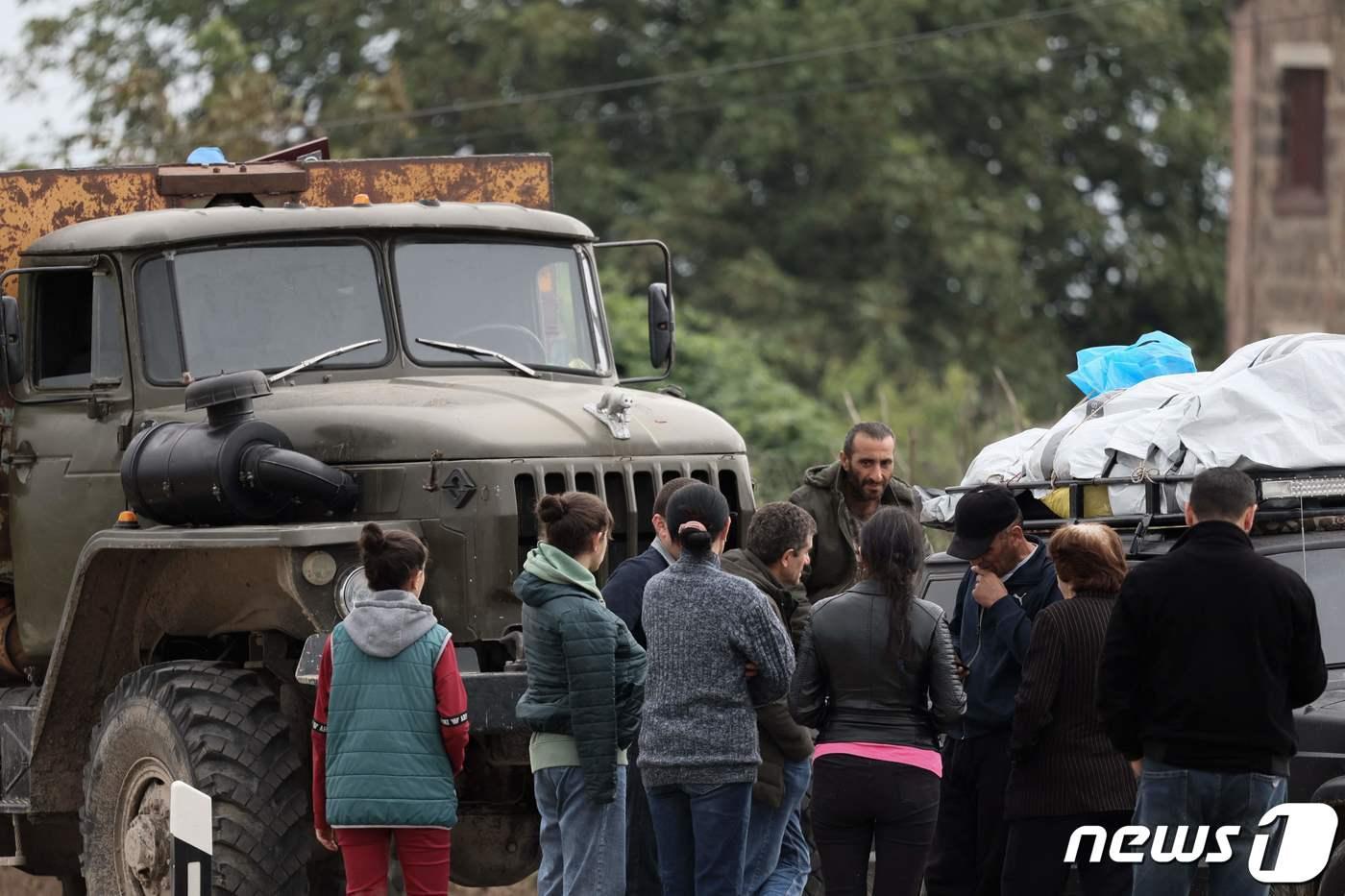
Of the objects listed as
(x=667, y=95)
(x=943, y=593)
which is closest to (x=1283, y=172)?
(x=667, y=95)

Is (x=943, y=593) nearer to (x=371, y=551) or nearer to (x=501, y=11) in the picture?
(x=371, y=551)

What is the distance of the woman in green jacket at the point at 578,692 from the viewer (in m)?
7.89

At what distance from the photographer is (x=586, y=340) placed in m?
10.7

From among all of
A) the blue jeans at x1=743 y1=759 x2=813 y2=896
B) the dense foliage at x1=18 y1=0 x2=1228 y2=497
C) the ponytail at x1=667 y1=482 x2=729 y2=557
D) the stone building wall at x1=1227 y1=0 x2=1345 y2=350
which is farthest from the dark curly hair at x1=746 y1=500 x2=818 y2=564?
the stone building wall at x1=1227 y1=0 x2=1345 y2=350

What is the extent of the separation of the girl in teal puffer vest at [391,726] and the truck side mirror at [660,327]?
357 cm

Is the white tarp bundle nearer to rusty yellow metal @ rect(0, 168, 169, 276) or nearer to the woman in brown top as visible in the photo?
the woman in brown top

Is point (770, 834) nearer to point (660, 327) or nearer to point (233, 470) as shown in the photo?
point (233, 470)

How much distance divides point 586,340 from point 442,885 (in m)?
3.35

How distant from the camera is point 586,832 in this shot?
8.03 m

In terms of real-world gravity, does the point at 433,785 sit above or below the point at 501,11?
below

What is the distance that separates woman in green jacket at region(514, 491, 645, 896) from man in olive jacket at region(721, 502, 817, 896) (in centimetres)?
45

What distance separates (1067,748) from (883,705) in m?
0.62

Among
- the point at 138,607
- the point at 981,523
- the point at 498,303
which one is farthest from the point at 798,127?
the point at 981,523

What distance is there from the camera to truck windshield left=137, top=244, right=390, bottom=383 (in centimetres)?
978
